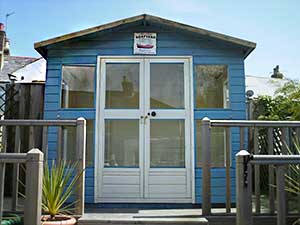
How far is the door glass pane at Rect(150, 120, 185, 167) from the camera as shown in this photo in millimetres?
4879

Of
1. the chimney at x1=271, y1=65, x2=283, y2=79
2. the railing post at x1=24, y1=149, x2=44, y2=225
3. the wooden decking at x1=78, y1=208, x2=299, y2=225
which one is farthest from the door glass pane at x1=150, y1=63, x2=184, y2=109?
the chimney at x1=271, y1=65, x2=283, y2=79

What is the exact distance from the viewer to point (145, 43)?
5.10 metres

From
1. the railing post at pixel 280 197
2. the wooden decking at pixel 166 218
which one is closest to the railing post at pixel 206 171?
the wooden decking at pixel 166 218

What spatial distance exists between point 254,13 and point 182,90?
8.42ft

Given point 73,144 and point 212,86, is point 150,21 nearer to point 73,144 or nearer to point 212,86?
point 212,86

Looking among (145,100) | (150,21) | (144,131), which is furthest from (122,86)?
(150,21)

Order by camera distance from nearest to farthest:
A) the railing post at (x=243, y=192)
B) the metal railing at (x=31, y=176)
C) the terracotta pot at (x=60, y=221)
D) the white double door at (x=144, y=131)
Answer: the metal railing at (x=31, y=176) → the railing post at (x=243, y=192) → the terracotta pot at (x=60, y=221) → the white double door at (x=144, y=131)

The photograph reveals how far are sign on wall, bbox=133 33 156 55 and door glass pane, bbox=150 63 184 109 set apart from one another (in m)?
0.21

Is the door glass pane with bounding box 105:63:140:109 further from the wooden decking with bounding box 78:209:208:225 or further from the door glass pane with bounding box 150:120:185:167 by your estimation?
the wooden decking with bounding box 78:209:208:225

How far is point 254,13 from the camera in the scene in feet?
21.5

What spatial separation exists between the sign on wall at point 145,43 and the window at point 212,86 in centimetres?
70

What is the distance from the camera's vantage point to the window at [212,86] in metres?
5.04

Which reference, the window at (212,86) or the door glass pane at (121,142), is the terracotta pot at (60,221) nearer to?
the door glass pane at (121,142)

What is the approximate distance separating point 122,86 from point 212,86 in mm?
1307
